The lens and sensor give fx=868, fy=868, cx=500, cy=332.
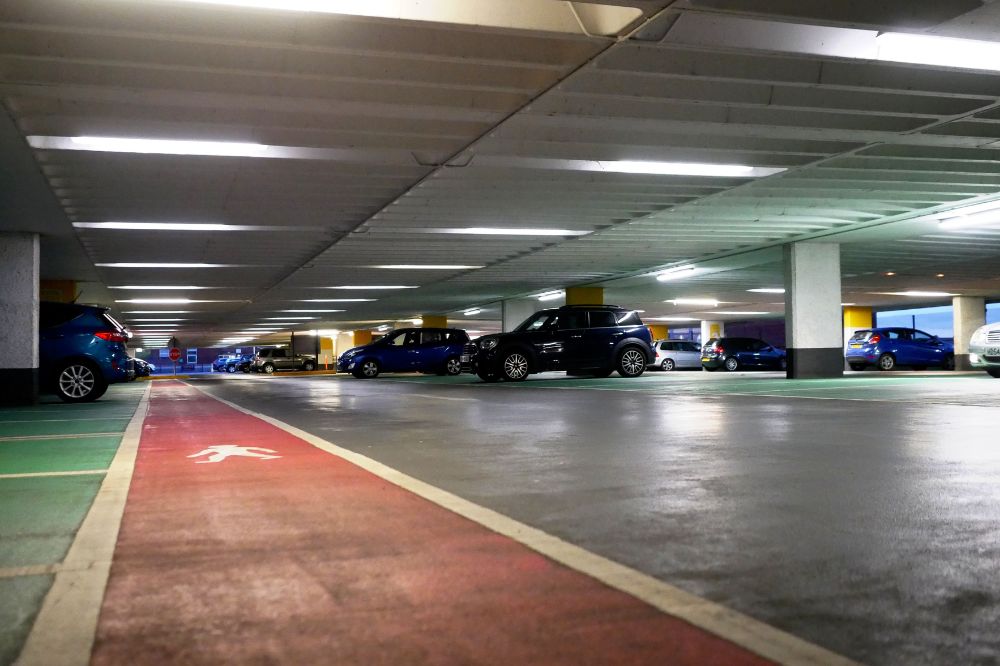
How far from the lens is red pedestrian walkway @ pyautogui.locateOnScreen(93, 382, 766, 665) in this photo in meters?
2.37

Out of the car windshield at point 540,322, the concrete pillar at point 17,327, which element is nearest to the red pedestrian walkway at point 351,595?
the concrete pillar at point 17,327

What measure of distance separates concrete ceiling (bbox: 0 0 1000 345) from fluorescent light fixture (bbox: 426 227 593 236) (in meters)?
→ 0.44

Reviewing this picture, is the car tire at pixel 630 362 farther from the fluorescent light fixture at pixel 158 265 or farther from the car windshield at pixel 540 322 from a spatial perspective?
the fluorescent light fixture at pixel 158 265

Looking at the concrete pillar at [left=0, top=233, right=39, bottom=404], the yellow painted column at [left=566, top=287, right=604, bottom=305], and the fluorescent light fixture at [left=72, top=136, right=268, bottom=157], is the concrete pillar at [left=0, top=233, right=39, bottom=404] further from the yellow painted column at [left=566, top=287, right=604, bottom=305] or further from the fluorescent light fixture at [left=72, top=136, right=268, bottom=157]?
the yellow painted column at [left=566, top=287, right=604, bottom=305]

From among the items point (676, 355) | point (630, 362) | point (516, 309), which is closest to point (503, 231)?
point (630, 362)

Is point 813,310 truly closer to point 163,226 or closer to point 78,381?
point 163,226

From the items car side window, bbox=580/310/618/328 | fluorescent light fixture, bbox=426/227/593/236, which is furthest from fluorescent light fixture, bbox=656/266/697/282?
fluorescent light fixture, bbox=426/227/593/236

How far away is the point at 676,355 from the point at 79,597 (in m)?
39.7

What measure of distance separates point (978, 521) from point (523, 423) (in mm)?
5913

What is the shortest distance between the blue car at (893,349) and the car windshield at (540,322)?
13699 mm

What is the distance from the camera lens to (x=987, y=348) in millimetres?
18172

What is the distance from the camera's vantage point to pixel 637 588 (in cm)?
293

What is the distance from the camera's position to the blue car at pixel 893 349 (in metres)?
30.9

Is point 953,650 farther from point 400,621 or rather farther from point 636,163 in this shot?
point 636,163
